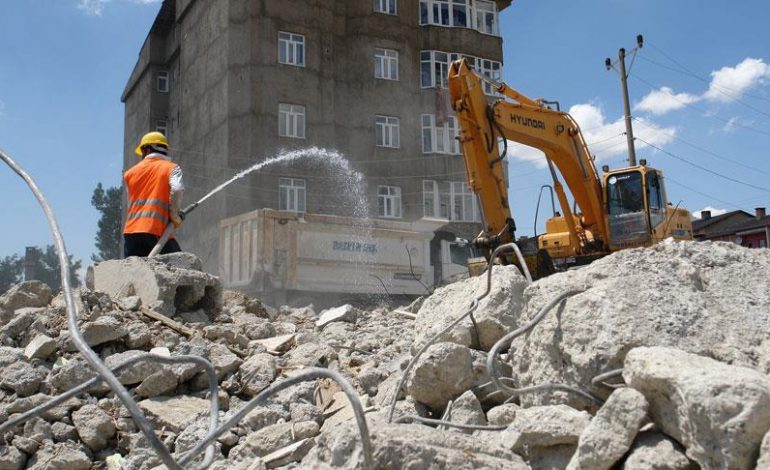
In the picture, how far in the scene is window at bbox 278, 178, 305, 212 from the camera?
2556 centimetres

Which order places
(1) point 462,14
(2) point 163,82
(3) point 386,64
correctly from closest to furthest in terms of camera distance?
1. (3) point 386,64
2. (1) point 462,14
3. (2) point 163,82

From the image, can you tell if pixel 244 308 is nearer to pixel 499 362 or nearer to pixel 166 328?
pixel 166 328

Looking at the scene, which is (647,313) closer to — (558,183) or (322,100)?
(558,183)

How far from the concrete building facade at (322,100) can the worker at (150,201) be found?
15428mm

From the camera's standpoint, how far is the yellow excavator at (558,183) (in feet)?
34.7

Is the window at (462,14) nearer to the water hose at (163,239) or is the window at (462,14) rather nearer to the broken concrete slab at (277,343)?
the water hose at (163,239)

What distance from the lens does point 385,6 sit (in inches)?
1159

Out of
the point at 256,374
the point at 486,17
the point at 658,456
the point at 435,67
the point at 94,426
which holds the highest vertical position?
the point at 486,17

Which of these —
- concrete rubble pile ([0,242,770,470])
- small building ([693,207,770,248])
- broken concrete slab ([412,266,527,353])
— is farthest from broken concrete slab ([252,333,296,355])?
small building ([693,207,770,248])

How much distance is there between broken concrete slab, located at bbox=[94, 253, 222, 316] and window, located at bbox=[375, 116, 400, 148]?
21267 mm

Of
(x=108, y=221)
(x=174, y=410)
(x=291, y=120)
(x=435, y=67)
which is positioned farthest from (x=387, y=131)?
(x=108, y=221)

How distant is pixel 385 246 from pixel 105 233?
43094 mm

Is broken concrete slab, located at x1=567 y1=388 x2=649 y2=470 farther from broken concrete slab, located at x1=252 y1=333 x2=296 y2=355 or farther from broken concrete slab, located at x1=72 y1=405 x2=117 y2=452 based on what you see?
broken concrete slab, located at x1=252 y1=333 x2=296 y2=355

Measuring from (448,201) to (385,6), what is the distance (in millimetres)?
8415
